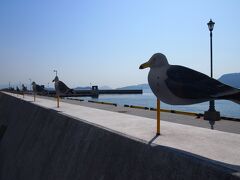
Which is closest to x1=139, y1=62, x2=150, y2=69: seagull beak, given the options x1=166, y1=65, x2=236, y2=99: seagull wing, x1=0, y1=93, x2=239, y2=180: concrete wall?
x1=166, y1=65, x2=236, y2=99: seagull wing

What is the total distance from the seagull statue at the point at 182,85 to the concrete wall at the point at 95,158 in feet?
4.96

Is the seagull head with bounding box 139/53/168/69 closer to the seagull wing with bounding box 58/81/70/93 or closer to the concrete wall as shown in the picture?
the concrete wall

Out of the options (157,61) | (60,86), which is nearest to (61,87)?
(60,86)

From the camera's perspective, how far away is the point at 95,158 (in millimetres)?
9945

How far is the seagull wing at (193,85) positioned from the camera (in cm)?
740

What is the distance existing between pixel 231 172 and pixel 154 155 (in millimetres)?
2265

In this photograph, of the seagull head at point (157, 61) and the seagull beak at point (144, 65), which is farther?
the seagull beak at point (144, 65)

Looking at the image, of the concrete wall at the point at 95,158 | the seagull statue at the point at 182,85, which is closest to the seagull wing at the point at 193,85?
the seagull statue at the point at 182,85

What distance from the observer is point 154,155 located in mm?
7512

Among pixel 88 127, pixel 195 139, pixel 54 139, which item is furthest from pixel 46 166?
pixel 195 139

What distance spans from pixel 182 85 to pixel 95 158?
3926mm

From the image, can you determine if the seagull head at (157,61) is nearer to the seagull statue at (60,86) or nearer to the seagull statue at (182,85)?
the seagull statue at (182,85)

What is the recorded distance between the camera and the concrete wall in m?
6.52

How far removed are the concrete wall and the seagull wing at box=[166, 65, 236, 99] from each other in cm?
159
